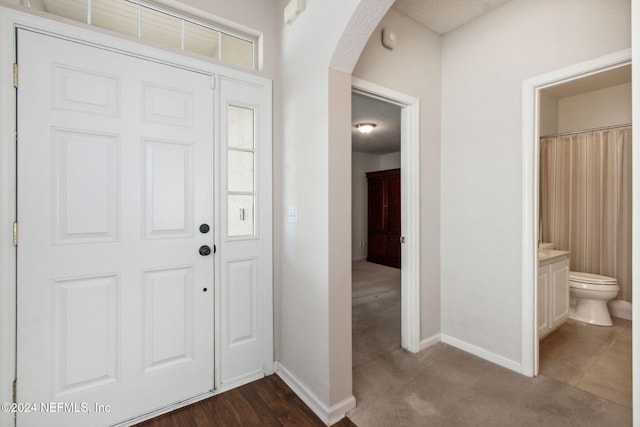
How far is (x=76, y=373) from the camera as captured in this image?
1551 millimetres

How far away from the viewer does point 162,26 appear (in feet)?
5.85

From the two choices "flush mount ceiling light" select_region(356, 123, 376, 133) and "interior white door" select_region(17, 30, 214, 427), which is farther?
"flush mount ceiling light" select_region(356, 123, 376, 133)

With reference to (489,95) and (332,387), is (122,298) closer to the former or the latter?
(332,387)

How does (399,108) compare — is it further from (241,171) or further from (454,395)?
(454,395)

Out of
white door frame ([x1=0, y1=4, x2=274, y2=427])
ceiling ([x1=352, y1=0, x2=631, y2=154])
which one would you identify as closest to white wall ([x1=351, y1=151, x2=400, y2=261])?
ceiling ([x1=352, y1=0, x2=631, y2=154])

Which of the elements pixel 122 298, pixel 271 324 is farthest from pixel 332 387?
pixel 122 298

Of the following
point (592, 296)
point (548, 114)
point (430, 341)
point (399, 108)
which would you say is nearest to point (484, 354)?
point (430, 341)

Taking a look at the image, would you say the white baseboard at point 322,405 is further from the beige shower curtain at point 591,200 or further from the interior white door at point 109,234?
the beige shower curtain at point 591,200

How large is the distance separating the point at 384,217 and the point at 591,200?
11.5ft

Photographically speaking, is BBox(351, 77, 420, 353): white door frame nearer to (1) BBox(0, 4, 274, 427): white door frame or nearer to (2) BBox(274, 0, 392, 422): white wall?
(2) BBox(274, 0, 392, 422): white wall

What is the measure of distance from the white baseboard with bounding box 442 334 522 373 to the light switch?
176 cm

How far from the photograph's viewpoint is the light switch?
1.96m

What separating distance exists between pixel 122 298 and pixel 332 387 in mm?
1268

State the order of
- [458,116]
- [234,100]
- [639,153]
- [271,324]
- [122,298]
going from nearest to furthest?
[639,153], [122,298], [234,100], [271,324], [458,116]
